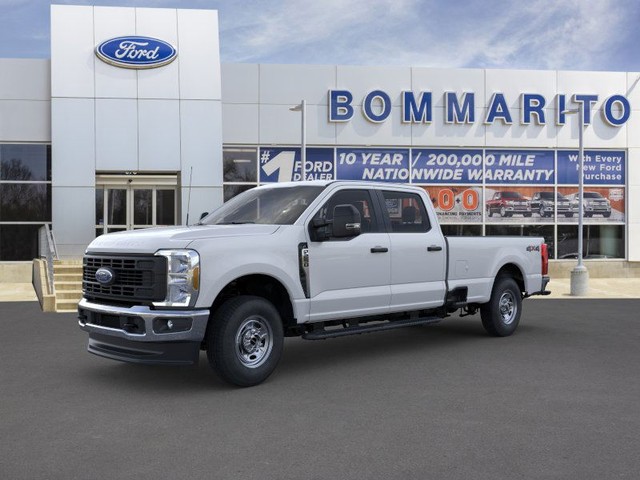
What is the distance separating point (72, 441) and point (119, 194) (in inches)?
689

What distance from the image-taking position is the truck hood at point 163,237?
6.61 m

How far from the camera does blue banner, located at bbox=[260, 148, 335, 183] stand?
21.5 meters

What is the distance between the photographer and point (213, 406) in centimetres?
615

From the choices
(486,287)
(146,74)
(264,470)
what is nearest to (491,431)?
(264,470)

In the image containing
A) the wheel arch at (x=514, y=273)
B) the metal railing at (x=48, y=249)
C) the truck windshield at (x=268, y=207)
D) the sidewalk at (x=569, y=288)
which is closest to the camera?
the truck windshield at (x=268, y=207)

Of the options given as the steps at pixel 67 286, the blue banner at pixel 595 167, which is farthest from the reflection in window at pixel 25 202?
the blue banner at pixel 595 167

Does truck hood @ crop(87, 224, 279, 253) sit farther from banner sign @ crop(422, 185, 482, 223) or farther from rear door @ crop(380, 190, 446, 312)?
banner sign @ crop(422, 185, 482, 223)

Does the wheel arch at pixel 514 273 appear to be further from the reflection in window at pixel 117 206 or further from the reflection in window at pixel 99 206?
the reflection in window at pixel 99 206

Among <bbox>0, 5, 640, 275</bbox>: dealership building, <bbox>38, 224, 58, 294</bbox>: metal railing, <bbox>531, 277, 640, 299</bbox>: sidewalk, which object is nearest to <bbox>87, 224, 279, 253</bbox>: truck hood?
<bbox>38, 224, 58, 294</bbox>: metal railing

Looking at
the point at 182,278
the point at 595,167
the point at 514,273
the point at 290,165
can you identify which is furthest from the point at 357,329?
Answer: the point at 595,167

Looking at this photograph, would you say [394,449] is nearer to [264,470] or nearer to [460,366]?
[264,470]

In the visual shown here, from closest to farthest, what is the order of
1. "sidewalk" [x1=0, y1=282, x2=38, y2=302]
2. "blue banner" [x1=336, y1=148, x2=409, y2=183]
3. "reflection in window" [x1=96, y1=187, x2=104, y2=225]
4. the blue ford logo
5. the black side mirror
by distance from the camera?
the blue ford logo
the black side mirror
"sidewalk" [x1=0, y1=282, x2=38, y2=302]
"reflection in window" [x1=96, y1=187, x2=104, y2=225]
"blue banner" [x1=336, y1=148, x2=409, y2=183]

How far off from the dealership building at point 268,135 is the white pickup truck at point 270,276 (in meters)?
10.8

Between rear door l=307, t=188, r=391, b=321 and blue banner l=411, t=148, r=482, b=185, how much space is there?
547 inches
